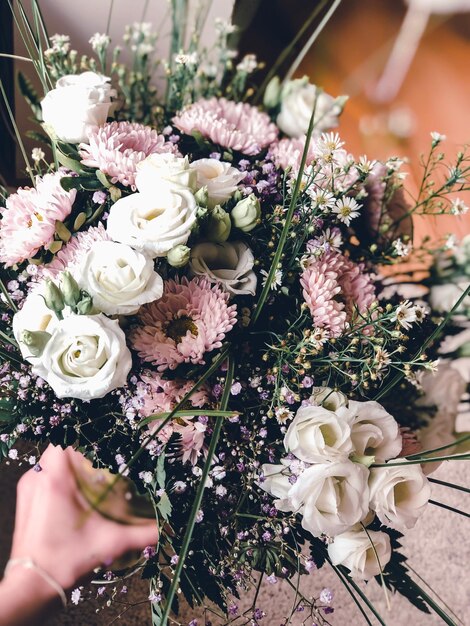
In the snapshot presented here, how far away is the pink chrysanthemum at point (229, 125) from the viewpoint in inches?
26.4

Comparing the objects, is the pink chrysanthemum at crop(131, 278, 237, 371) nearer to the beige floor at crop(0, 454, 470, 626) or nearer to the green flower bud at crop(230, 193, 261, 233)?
the green flower bud at crop(230, 193, 261, 233)

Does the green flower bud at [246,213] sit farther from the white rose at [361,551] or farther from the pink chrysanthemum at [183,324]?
the white rose at [361,551]

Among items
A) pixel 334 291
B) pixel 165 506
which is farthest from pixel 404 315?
pixel 165 506

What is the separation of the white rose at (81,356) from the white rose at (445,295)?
0.42m

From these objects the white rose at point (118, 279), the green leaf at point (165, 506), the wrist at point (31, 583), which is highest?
the white rose at point (118, 279)

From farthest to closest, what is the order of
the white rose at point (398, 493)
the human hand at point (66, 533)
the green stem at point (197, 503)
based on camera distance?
the human hand at point (66, 533), the white rose at point (398, 493), the green stem at point (197, 503)

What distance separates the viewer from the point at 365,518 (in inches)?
21.7

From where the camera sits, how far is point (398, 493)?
0.53m

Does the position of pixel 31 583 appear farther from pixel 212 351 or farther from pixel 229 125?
pixel 229 125

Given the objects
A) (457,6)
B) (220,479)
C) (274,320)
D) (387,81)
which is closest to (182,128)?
(274,320)

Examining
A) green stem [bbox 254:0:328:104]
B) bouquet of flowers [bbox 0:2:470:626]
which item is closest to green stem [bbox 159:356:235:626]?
bouquet of flowers [bbox 0:2:470:626]

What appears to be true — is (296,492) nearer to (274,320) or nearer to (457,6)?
(274,320)

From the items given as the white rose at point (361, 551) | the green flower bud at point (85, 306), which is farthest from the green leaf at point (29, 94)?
the white rose at point (361, 551)

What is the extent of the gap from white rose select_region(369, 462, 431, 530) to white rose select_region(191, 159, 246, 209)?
0.29 meters
